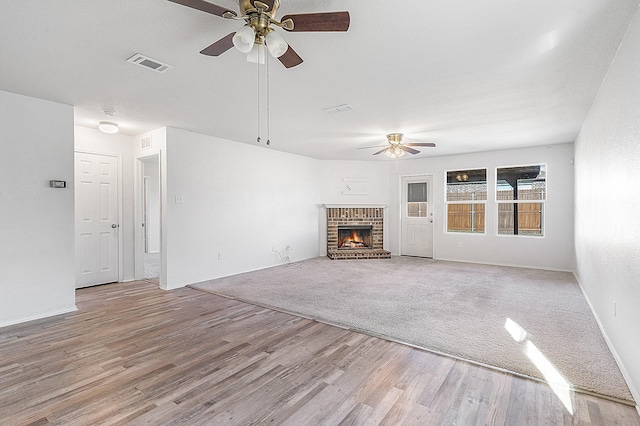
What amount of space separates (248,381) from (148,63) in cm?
273

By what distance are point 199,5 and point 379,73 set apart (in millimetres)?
1729

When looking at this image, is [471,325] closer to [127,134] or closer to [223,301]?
[223,301]

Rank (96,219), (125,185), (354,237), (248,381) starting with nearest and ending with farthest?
(248,381) < (96,219) < (125,185) < (354,237)

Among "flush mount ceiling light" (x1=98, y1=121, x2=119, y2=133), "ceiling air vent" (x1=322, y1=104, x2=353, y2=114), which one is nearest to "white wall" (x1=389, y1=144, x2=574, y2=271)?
"ceiling air vent" (x1=322, y1=104, x2=353, y2=114)

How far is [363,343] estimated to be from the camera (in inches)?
116

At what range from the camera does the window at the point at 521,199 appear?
640cm

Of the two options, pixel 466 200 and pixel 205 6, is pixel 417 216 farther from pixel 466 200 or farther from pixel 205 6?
pixel 205 6

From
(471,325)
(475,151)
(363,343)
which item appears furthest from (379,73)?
(475,151)

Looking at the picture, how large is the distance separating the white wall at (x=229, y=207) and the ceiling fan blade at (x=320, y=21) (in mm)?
3802

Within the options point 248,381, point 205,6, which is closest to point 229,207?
point 248,381

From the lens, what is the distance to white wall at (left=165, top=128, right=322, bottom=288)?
501 centimetres

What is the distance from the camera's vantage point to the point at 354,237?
8414 mm

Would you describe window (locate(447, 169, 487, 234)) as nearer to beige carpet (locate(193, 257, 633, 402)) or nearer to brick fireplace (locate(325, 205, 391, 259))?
beige carpet (locate(193, 257, 633, 402))

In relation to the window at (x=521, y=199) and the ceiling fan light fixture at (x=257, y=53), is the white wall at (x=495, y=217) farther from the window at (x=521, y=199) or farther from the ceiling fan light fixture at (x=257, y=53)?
the ceiling fan light fixture at (x=257, y=53)
